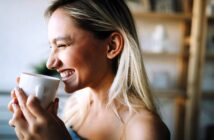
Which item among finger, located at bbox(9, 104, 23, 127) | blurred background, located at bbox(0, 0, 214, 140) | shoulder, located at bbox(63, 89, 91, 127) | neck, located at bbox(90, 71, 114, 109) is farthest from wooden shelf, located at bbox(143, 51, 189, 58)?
finger, located at bbox(9, 104, 23, 127)

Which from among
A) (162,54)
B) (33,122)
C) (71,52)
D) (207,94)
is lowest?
(207,94)

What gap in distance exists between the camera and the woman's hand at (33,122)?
0.60 meters

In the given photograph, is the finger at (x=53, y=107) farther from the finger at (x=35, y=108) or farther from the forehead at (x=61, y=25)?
the forehead at (x=61, y=25)

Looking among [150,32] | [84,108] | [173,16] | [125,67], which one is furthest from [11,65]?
[125,67]

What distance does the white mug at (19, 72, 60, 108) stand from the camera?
619mm

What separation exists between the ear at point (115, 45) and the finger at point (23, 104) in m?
0.24

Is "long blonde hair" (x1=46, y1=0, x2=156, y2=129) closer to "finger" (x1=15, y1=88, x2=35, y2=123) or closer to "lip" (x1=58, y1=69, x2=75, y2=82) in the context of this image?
"lip" (x1=58, y1=69, x2=75, y2=82)

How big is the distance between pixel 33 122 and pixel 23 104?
0.13ft

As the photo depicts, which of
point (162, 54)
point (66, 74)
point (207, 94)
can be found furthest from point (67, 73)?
point (207, 94)

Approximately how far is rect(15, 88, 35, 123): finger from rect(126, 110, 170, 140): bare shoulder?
21cm

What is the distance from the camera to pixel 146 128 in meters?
0.65

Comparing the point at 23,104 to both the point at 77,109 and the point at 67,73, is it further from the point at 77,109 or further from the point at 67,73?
the point at 77,109

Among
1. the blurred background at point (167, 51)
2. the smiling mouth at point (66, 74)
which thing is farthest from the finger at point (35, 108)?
the blurred background at point (167, 51)

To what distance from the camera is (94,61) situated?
754mm
